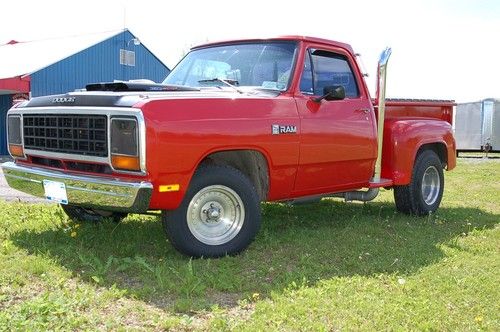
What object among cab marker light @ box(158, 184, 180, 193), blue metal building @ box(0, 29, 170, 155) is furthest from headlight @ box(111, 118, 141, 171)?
blue metal building @ box(0, 29, 170, 155)

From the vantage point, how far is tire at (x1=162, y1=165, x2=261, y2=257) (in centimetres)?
439

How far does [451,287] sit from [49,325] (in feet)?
9.09

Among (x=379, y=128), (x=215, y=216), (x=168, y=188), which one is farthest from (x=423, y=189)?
(x=168, y=188)

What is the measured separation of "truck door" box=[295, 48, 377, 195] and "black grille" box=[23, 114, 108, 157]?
5.89 feet

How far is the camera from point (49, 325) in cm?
321

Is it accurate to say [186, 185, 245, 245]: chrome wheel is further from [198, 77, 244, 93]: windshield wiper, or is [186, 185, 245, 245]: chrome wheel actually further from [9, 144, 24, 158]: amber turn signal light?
[9, 144, 24, 158]: amber turn signal light

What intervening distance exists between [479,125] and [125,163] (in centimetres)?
2152

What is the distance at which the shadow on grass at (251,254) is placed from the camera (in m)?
3.97

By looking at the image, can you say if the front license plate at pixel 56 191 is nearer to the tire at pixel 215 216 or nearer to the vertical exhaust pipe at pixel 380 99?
the tire at pixel 215 216

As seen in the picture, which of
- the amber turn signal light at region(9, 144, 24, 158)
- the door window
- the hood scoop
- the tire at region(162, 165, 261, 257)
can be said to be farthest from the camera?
the door window

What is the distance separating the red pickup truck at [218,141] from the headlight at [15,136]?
0.04 feet

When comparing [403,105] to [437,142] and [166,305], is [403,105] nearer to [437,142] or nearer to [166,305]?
[437,142]

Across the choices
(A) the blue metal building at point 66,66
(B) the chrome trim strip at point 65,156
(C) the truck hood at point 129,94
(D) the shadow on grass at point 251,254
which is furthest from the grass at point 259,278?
(A) the blue metal building at point 66,66

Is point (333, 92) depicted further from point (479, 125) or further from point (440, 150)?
point (479, 125)
